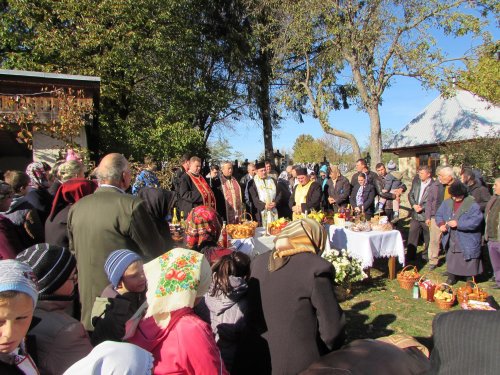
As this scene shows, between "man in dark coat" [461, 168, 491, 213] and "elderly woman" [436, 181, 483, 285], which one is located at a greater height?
"man in dark coat" [461, 168, 491, 213]

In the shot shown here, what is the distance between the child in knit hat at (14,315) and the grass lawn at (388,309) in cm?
396

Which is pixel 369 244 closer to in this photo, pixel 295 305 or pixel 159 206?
pixel 159 206

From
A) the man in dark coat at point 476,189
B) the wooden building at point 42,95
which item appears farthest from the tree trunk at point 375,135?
the wooden building at point 42,95

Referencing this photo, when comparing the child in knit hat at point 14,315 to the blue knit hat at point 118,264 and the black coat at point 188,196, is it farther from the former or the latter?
the black coat at point 188,196

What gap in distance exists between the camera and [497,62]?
13414 mm

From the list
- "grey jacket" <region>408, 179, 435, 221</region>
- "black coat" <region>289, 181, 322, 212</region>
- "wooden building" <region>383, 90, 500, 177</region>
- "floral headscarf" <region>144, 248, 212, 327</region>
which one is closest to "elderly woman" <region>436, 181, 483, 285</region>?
"grey jacket" <region>408, 179, 435, 221</region>

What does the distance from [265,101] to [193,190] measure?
56.2 feet

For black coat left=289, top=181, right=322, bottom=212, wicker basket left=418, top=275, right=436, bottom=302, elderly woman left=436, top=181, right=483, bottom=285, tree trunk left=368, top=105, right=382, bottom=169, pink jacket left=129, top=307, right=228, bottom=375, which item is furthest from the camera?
tree trunk left=368, top=105, right=382, bottom=169

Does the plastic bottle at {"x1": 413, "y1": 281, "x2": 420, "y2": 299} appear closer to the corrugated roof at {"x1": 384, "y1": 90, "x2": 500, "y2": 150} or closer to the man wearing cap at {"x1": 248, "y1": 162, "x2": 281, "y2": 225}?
the man wearing cap at {"x1": 248, "y1": 162, "x2": 281, "y2": 225}

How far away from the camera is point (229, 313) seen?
98.8 inches

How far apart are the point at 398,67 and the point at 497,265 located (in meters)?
10.2

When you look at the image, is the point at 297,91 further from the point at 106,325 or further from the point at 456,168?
the point at 106,325

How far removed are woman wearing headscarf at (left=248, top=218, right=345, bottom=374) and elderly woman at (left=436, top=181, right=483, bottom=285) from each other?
4.55m

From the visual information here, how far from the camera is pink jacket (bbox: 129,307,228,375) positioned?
1.76 metres
